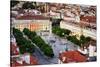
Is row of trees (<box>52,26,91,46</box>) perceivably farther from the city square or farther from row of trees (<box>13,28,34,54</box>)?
row of trees (<box>13,28,34,54</box>)

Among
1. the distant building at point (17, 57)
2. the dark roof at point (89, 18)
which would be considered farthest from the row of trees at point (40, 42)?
the dark roof at point (89, 18)

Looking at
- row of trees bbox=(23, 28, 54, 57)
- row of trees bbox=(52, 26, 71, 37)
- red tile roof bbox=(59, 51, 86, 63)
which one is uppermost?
row of trees bbox=(52, 26, 71, 37)

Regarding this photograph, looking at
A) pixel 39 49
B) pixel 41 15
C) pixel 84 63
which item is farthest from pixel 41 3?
pixel 84 63

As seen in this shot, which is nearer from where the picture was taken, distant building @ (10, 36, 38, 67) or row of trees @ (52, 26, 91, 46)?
distant building @ (10, 36, 38, 67)

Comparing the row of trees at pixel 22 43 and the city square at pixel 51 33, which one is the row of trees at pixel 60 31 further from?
the row of trees at pixel 22 43

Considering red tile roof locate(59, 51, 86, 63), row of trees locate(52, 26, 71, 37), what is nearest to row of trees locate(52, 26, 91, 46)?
row of trees locate(52, 26, 71, 37)
